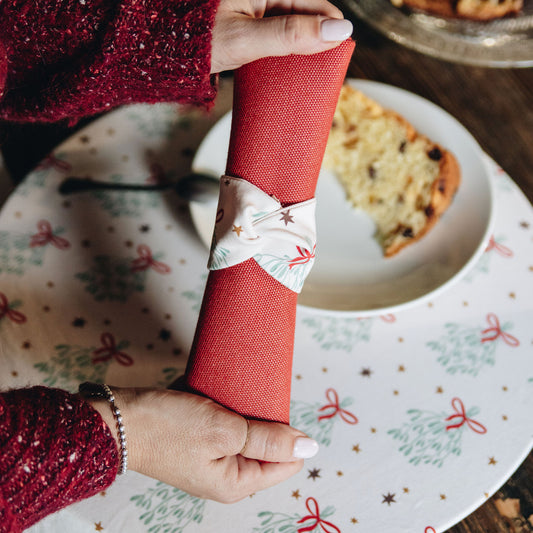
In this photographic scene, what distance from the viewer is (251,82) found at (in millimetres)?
485

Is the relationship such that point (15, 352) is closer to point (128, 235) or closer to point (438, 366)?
point (128, 235)

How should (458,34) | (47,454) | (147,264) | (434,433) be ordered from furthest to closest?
(458,34) < (147,264) < (434,433) < (47,454)

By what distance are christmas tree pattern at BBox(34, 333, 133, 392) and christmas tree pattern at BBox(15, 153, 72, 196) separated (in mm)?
229

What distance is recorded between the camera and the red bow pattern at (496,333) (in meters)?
0.58

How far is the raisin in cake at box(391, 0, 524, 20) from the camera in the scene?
0.82 metres

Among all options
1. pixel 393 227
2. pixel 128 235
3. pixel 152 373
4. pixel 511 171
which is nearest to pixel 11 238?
pixel 128 235

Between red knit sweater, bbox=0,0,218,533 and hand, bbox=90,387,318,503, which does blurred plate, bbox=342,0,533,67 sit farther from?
hand, bbox=90,387,318,503

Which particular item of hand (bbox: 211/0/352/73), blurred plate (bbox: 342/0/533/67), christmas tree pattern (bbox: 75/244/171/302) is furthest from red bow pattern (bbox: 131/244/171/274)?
blurred plate (bbox: 342/0/533/67)

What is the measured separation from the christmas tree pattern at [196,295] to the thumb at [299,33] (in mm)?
269

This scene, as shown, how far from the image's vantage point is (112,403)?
0.45 metres

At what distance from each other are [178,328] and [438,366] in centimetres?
28

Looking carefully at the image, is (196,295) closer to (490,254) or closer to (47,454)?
(47,454)

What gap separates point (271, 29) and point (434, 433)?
400 millimetres

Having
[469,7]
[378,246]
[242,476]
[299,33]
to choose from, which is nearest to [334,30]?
[299,33]
